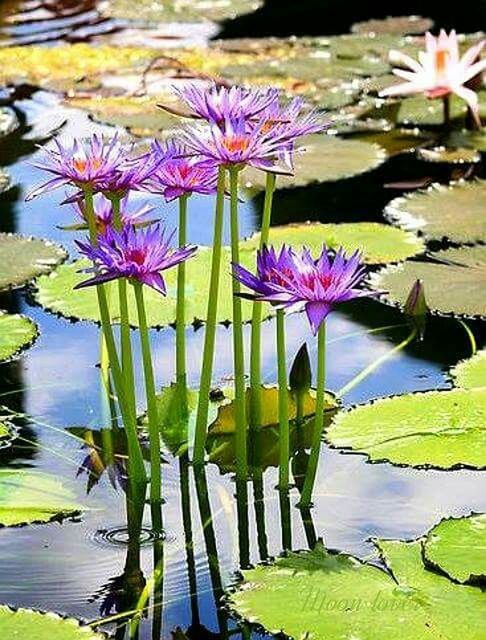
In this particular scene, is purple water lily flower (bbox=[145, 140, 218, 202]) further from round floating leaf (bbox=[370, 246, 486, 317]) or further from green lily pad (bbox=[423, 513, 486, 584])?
round floating leaf (bbox=[370, 246, 486, 317])

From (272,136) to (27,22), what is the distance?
3.19 meters

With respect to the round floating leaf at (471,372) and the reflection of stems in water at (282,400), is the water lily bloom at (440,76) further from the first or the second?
the reflection of stems in water at (282,400)

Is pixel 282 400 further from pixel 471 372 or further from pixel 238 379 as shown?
pixel 471 372

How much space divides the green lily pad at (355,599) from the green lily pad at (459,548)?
0.01 metres

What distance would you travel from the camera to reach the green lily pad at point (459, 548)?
1.42 metres

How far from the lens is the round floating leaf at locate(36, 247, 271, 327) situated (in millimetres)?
2227

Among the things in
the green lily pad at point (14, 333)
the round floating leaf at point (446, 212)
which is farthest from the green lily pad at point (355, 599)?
the round floating leaf at point (446, 212)

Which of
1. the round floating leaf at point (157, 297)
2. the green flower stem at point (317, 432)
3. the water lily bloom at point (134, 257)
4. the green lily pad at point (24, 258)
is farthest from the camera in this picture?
the green lily pad at point (24, 258)

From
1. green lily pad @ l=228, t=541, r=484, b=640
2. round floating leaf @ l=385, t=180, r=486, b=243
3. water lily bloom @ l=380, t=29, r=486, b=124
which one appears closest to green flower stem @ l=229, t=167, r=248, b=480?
green lily pad @ l=228, t=541, r=484, b=640

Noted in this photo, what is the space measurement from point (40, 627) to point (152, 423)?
33 cm

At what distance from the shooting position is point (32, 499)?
5.45 ft

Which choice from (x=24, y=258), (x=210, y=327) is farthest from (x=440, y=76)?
(x=210, y=327)

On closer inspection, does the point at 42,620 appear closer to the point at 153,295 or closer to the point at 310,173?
the point at 153,295

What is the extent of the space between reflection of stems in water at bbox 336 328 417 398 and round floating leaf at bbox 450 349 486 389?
5.4 inches
